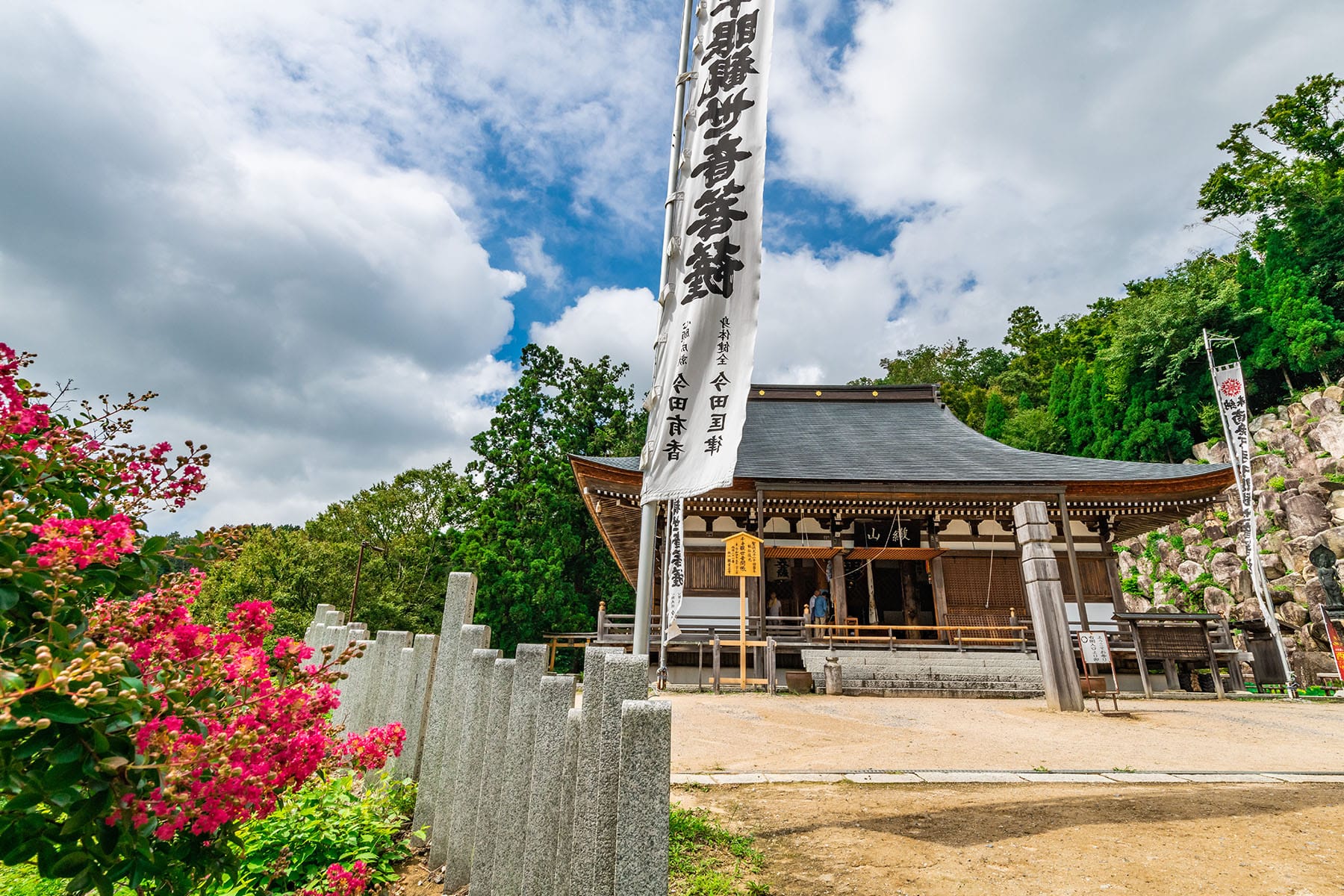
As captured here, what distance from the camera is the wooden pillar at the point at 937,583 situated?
1378cm

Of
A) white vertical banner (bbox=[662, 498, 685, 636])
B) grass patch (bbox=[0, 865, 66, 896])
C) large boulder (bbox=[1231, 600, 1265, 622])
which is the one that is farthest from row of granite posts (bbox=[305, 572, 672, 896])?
large boulder (bbox=[1231, 600, 1265, 622])

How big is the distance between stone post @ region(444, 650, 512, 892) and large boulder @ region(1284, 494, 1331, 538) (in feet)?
83.8

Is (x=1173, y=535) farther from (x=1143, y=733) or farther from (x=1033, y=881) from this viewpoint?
(x=1033, y=881)

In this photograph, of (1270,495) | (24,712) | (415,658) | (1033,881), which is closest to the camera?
(24,712)

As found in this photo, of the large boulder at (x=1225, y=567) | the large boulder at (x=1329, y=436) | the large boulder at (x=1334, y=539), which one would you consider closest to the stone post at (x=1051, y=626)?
the large boulder at (x=1334, y=539)

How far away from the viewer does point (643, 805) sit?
1.71 metres

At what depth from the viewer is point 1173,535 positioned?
880 inches

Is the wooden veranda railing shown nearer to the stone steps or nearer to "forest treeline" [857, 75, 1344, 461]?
the stone steps

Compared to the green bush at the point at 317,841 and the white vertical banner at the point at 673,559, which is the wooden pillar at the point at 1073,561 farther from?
the green bush at the point at 317,841

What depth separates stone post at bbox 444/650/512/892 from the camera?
9.32ft

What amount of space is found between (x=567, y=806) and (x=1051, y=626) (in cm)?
850

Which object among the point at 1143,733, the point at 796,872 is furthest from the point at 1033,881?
the point at 1143,733

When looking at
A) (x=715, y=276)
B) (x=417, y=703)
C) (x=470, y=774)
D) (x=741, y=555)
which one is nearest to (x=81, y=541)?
(x=470, y=774)

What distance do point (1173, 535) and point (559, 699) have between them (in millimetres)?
27495
